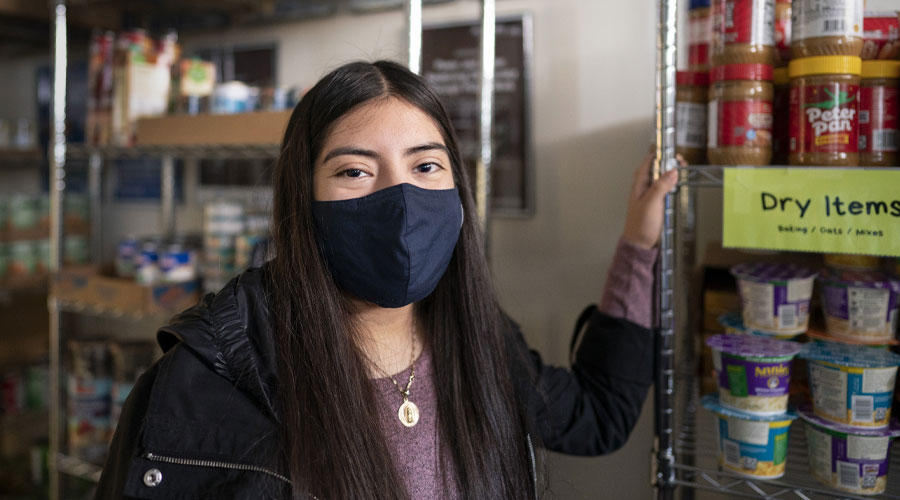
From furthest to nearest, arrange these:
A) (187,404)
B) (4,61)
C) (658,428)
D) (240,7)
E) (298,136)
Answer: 1. (4,61)
2. (240,7)
3. (658,428)
4. (298,136)
5. (187,404)

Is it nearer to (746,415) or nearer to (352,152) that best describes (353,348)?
(352,152)

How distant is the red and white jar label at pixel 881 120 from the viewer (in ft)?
3.46

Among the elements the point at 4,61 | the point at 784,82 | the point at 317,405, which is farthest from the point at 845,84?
the point at 4,61

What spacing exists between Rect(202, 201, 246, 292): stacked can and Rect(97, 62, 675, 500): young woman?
1058 mm

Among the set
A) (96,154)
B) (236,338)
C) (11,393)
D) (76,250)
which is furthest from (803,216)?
(11,393)

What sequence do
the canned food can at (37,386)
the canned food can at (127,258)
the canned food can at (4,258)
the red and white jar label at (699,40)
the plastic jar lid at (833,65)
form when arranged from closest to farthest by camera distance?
the plastic jar lid at (833,65) < the red and white jar label at (699,40) < the canned food can at (127,258) < the canned food can at (4,258) < the canned food can at (37,386)

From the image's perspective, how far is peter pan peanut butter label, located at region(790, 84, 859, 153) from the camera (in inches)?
40.9

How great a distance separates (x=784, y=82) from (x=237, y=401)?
103 cm

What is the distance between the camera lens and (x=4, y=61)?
3113mm

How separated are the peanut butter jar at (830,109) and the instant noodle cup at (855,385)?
0.32 m

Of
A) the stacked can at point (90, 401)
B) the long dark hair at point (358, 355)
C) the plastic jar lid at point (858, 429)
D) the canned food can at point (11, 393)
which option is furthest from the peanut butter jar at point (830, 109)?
the canned food can at point (11, 393)

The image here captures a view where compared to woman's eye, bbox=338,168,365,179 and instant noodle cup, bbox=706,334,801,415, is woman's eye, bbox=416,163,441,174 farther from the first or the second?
instant noodle cup, bbox=706,334,801,415

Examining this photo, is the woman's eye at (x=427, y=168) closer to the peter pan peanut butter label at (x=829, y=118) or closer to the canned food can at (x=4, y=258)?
the peter pan peanut butter label at (x=829, y=118)

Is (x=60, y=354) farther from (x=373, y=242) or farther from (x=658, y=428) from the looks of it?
(x=658, y=428)
